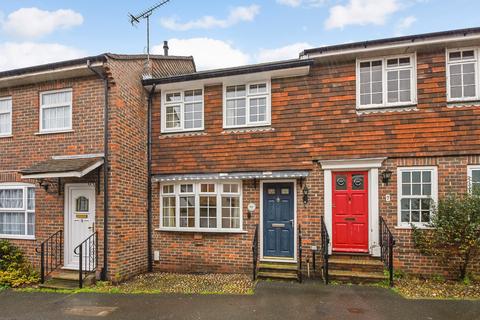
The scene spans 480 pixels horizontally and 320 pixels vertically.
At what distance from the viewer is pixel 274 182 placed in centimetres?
808

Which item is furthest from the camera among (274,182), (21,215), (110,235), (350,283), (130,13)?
(130,13)

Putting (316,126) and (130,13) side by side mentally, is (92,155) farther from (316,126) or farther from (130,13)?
(316,126)

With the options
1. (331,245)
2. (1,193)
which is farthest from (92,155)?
(331,245)

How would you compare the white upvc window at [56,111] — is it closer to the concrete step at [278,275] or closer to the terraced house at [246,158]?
the terraced house at [246,158]

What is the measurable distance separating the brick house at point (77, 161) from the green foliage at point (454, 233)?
6947 mm

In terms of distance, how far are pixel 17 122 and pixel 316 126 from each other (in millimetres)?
8244

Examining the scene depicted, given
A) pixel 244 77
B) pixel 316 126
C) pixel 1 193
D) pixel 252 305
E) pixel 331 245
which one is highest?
pixel 244 77

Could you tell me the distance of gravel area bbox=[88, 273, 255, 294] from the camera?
266 inches

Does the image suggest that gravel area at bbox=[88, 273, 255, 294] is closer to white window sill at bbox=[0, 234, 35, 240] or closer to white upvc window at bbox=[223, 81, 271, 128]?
white window sill at bbox=[0, 234, 35, 240]

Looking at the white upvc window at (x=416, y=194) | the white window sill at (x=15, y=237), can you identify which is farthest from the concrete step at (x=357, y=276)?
the white window sill at (x=15, y=237)

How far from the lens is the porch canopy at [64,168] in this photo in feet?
23.3

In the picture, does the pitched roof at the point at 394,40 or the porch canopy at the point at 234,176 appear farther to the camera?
the porch canopy at the point at 234,176

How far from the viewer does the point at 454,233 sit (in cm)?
655

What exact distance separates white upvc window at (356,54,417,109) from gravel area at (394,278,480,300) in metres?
4.04
